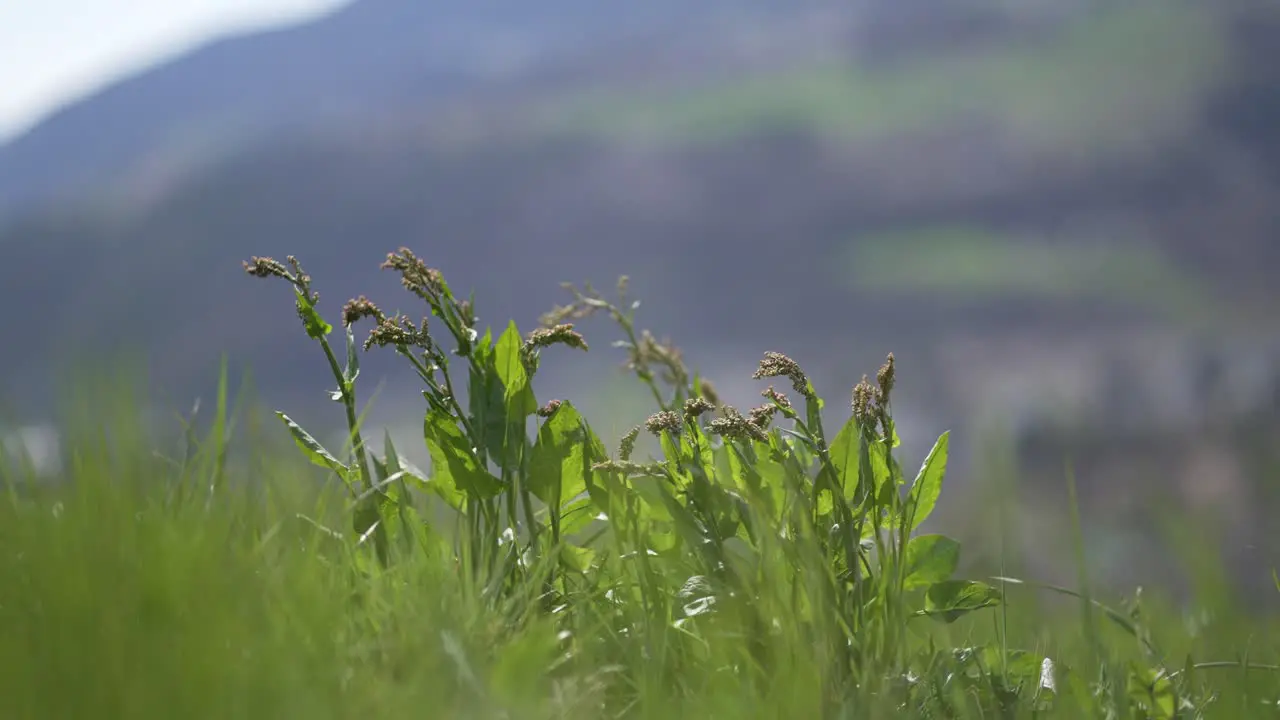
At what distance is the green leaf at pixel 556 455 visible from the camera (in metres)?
2.18

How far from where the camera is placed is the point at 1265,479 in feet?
5.01

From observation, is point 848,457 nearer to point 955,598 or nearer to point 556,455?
point 955,598

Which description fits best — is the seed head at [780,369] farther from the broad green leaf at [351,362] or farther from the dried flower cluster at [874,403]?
the broad green leaf at [351,362]

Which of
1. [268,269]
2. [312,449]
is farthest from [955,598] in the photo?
[268,269]

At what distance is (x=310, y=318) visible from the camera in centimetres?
214

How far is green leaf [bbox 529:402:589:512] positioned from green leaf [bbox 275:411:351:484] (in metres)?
0.38

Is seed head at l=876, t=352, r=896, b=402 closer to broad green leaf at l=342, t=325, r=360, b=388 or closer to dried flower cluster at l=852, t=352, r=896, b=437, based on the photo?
dried flower cluster at l=852, t=352, r=896, b=437

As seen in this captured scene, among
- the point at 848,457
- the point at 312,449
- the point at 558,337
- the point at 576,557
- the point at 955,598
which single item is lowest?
the point at 955,598

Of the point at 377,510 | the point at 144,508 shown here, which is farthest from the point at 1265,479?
→ the point at 144,508

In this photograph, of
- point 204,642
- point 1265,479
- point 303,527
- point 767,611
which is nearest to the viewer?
point 204,642

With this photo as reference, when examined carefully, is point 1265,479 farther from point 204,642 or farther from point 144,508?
point 144,508

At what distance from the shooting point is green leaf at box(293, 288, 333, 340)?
83.3 inches

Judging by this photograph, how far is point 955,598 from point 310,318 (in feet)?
4.18

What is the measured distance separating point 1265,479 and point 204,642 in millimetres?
1370
